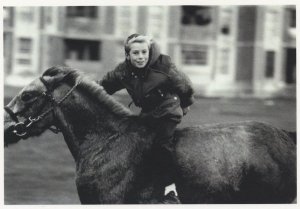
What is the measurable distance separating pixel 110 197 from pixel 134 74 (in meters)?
0.85

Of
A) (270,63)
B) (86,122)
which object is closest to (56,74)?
(86,122)

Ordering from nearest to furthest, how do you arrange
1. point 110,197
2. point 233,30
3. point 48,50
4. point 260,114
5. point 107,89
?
point 110,197
point 107,89
point 260,114
point 48,50
point 233,30

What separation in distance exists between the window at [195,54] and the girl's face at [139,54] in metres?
17.0

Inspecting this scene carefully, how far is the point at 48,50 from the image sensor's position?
1772 cm

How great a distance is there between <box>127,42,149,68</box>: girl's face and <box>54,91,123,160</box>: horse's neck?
39cm

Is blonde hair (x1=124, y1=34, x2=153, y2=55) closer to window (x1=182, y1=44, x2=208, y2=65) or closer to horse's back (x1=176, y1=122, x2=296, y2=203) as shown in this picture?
horse's back (x1=176, y1=122, x2=296, y2=203)

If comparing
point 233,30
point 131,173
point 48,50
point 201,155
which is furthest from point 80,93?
point 233,30

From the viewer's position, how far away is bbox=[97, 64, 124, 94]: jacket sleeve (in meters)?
3.47

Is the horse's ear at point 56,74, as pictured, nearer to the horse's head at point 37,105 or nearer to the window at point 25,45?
the horse's head at point 37,105

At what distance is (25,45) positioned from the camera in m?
17.7

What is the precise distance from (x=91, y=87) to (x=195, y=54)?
1766 centimetres

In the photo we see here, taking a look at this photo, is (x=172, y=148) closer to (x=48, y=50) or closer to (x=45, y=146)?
(x=45, y=146)

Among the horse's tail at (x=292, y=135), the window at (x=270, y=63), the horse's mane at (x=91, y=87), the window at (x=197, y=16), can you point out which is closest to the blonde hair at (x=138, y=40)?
the horse's mane at (x=91, y=87)

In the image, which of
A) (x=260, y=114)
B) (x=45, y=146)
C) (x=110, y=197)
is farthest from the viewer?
(x=260, y=114)
